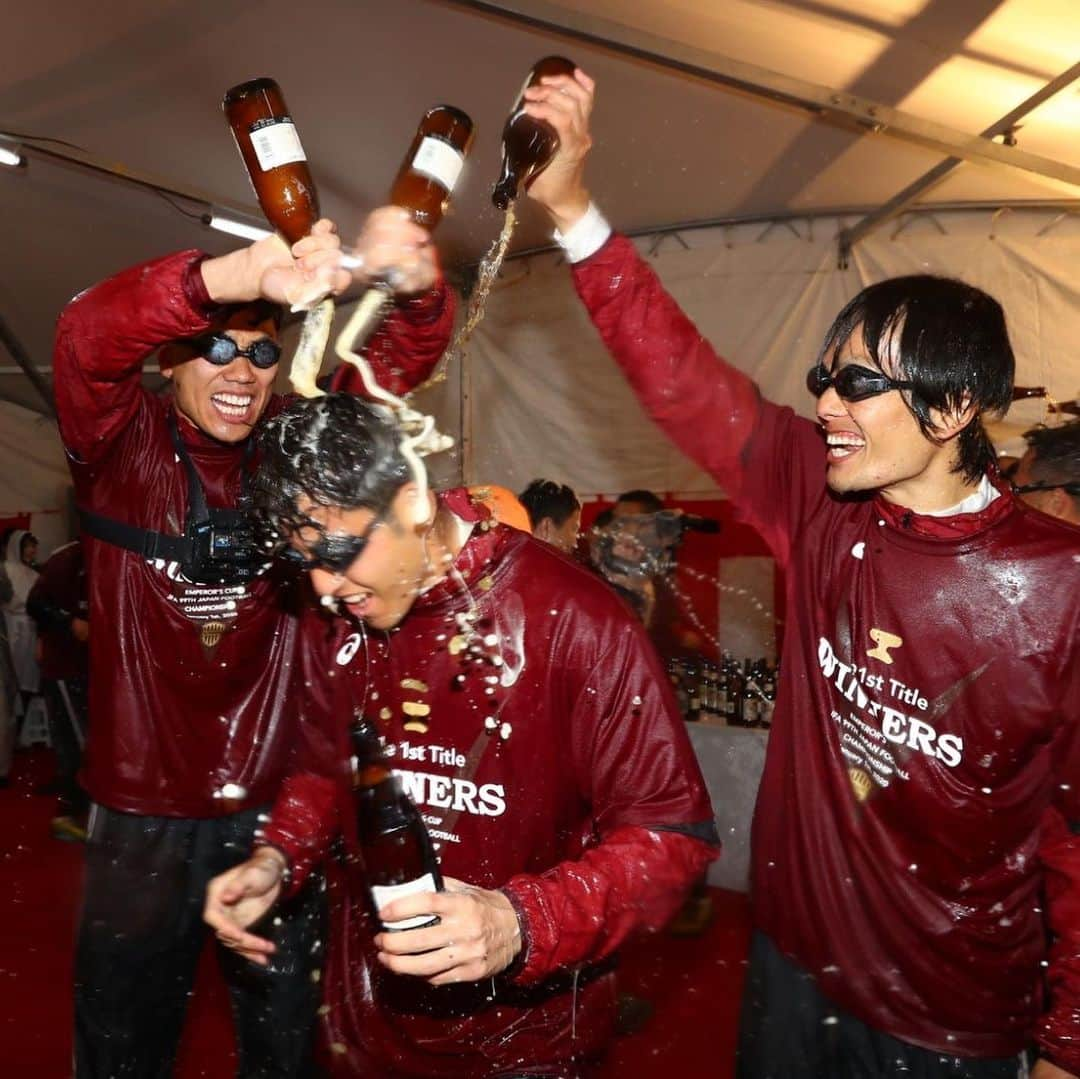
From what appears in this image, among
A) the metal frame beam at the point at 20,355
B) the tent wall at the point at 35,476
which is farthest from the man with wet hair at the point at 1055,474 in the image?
the tent wall at the point at 35,476

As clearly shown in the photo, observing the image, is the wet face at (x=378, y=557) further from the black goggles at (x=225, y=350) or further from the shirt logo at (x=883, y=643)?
the black goggles at (x=225, y=350)

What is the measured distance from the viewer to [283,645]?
10.6ft

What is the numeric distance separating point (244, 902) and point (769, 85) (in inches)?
219

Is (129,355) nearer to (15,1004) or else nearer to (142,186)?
(15,1004)

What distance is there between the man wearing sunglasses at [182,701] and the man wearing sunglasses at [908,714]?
114cm

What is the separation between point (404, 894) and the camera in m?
1.77

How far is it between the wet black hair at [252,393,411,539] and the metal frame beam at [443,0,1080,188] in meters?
4.51

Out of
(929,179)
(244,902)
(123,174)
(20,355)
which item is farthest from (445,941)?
(20,355)

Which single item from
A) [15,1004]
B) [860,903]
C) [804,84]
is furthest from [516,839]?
[804,84]

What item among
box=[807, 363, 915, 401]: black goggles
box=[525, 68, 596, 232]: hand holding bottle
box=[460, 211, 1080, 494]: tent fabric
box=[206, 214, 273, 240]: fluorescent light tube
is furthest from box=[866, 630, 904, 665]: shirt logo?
box=[206, 214, 273, 240]: fluorescent light tube

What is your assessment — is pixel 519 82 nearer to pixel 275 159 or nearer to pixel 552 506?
pixel 552 506

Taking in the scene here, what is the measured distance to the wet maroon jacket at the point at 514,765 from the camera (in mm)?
2133

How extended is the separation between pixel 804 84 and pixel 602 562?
3.15 meters

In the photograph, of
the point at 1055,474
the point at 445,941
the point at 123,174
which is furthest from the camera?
the point at 123,174
